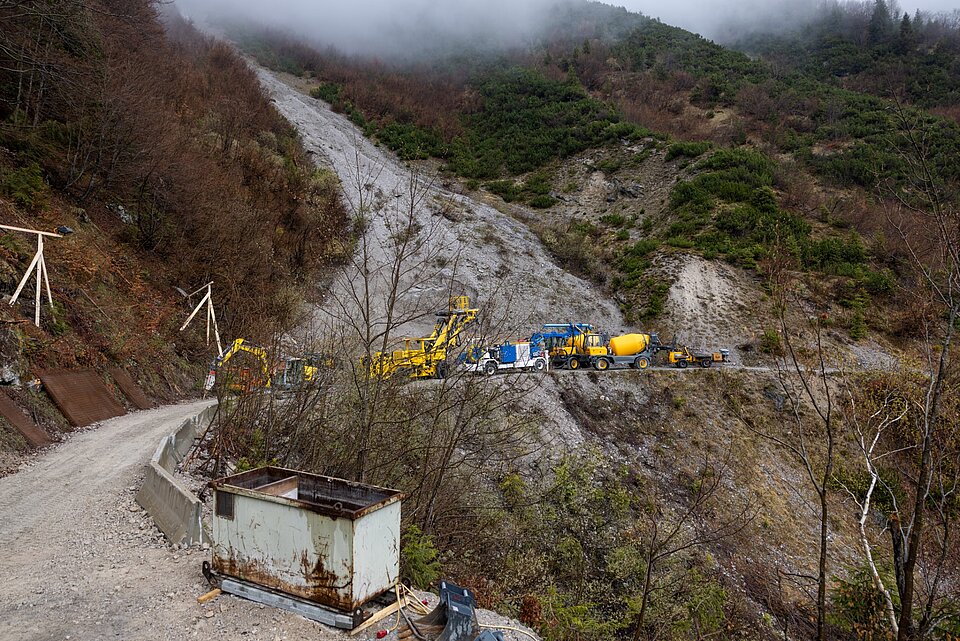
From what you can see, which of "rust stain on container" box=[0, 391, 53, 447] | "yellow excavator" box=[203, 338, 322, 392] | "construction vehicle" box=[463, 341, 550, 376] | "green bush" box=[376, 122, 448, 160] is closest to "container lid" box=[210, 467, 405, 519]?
"yellow excavator" box=[203, 338, 322, 392]

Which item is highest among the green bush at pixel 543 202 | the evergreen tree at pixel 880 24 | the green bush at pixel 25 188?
the evergreen tree at pixel 880 24

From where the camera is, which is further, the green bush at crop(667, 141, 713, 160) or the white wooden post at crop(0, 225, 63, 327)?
the green bush at crop(667, 141, 713, 160)

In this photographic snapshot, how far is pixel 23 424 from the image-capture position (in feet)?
28.5

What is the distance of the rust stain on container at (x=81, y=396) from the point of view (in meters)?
9.97

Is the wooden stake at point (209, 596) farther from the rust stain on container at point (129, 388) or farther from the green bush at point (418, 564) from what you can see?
the rust stain on container at point (129, 388)

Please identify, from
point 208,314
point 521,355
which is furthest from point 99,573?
point 521,355

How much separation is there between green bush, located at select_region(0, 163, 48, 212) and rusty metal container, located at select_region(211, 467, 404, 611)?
13.1 m

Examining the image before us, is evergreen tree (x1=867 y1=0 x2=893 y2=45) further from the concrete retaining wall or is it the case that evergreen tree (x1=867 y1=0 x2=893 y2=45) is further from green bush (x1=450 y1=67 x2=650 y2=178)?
the concrete retaining wall

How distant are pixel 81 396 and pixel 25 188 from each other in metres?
6.56

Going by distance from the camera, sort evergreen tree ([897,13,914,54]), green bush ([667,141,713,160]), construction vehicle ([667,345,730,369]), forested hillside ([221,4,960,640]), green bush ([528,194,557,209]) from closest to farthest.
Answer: forested hillside ([221,4,960,640]), construction vehicle ([667,345,730,369]), green bush ([667,141,713,160]), green bush ([528,194,557,209]), evergreen tree ([897,13,914,54])

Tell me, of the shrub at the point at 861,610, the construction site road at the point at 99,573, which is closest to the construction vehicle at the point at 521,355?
the construction site road at the point at 99,573

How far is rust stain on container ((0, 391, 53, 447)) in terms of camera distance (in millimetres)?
8531

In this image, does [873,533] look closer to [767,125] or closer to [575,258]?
[575,258]

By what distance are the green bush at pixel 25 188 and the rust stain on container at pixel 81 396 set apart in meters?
5.32
